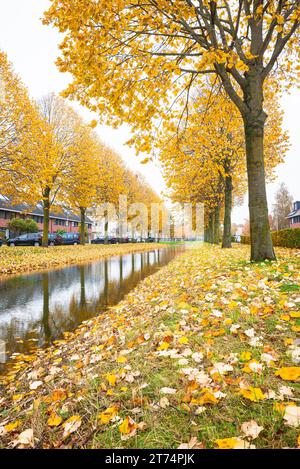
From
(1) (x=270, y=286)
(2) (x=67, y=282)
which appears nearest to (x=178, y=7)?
(1) (x=270, y=286)

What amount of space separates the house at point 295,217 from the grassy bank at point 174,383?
52211mm

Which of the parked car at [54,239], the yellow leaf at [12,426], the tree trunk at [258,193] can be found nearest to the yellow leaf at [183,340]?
the yellow leaf at [12,426]

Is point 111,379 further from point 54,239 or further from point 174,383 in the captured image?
point 54,239

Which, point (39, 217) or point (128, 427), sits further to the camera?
point (39, 217)

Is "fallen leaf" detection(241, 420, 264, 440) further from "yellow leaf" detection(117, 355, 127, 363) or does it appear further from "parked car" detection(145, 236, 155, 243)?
"parked car" detection(145, 236, 155, 243)

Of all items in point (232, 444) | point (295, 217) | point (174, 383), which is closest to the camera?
point (232, 444)

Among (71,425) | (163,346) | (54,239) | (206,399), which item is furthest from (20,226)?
(206,399)

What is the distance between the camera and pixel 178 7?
5371 mm

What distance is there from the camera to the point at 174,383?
83.5 inches

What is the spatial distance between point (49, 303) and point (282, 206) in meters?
59.0

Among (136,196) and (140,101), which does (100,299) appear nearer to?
(140,101)

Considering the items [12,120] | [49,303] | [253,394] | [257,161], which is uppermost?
[12,120]

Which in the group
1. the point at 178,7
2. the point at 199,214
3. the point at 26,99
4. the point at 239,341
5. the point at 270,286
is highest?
the point at 26,99
